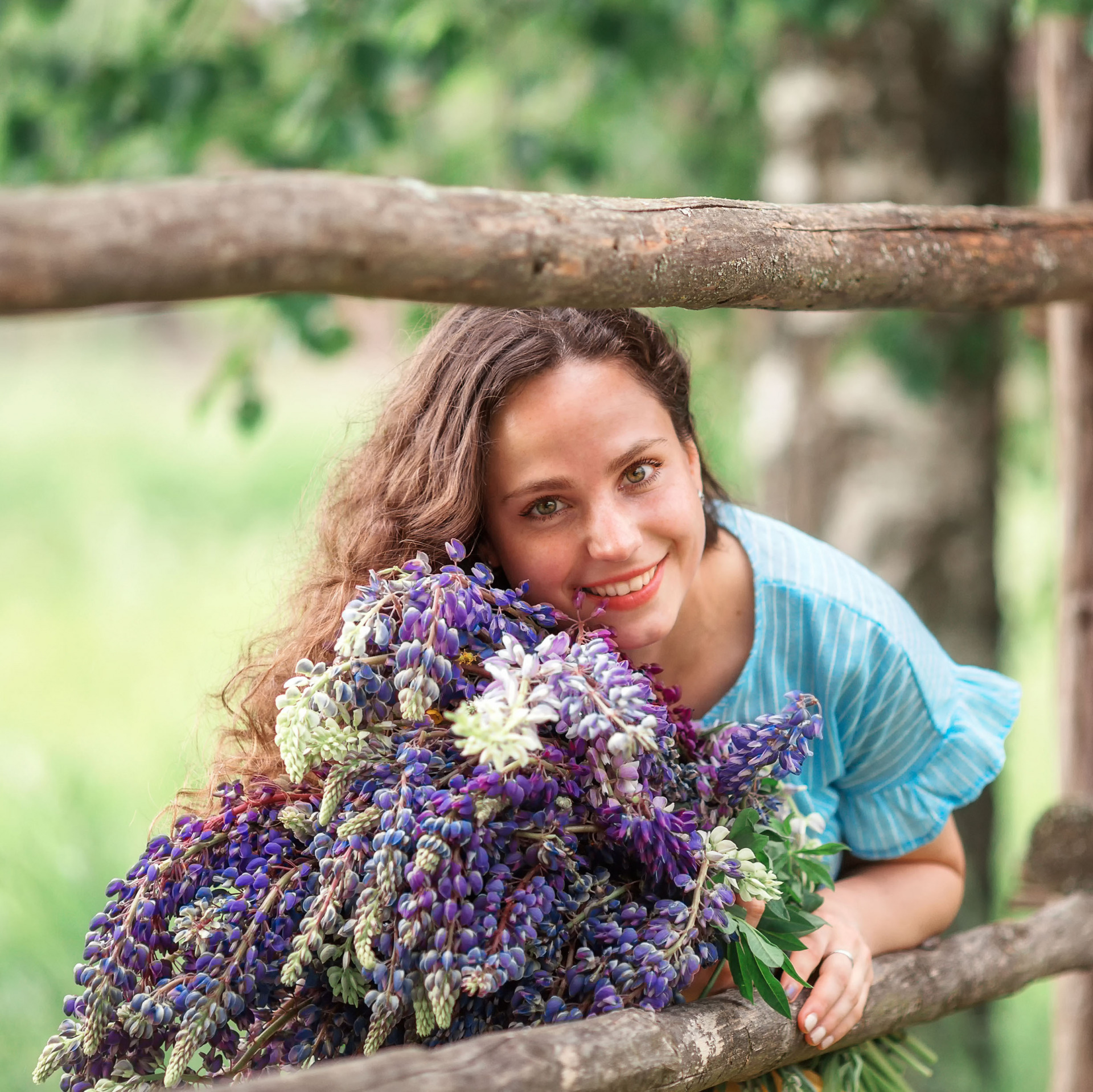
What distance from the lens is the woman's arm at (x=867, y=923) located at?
125cm

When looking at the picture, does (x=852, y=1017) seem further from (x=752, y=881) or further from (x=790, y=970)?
(x=752, y=881)

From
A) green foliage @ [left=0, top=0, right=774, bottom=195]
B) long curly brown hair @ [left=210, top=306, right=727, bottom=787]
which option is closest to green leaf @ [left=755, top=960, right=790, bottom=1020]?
long curly brown hair @ [left=210, top=306, right=727, bottom=787]

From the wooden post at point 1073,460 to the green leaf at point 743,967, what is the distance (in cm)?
119

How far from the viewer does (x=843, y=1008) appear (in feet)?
4.15

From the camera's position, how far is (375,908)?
→ 949 millimetres

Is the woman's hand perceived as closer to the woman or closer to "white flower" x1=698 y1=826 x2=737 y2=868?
the woman

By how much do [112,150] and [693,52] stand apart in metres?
1.42

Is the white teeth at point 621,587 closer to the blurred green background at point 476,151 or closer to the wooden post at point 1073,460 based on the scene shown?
the blurred green background at point 476,151

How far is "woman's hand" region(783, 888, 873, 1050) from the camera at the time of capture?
1231 mm

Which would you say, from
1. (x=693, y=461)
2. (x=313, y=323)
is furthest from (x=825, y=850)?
(x=313, y=323)

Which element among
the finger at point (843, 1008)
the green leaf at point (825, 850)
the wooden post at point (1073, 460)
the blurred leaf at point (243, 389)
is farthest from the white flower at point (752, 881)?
the blurred leaf at point (243, 389)

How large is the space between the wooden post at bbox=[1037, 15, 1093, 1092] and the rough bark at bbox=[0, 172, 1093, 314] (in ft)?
2.98

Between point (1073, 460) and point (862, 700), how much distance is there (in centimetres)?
92

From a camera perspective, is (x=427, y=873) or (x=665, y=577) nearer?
(x=427, y=873)
